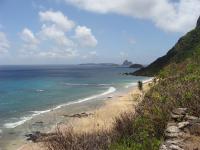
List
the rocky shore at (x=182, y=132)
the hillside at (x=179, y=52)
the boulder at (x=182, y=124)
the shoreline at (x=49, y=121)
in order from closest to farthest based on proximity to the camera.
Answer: the rocky shore at (x=182, y=132) < the boulder at (x=182, y=124) < the shoreline at (x=49, y=121) < the hillside at (x=179, y=52)

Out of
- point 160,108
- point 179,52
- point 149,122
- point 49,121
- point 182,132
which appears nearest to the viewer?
point 182,132

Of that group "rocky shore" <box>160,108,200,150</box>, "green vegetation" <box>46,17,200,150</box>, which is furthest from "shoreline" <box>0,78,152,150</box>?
"rocky shore" <box>160,108,200,150</box>

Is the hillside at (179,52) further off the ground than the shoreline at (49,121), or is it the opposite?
the hillside at (179,52)

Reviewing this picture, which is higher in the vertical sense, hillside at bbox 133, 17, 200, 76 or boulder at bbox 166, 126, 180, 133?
hillside at bbox 133, 17, 200, 76

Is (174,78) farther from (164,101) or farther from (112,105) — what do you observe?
(112,105)

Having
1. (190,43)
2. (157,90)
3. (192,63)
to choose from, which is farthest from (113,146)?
(190,43)

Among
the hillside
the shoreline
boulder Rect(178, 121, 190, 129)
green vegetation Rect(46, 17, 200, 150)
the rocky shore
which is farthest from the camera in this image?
the hillside

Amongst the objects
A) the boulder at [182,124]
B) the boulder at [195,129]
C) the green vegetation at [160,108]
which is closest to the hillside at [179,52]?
the green vegetation at [160,108]

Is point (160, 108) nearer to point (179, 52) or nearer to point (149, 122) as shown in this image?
point (149, 122)

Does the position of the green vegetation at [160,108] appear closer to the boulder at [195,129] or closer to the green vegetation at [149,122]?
the green vegetation at [149,122]

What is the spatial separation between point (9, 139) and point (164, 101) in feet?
51.5

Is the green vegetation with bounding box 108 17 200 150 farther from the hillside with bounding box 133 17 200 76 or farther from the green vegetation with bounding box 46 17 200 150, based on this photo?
the hillside with bounding box 133 17 200 76

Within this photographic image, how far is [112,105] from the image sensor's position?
44.0 metres

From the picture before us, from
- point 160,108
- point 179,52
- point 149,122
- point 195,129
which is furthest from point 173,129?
point 179,52
